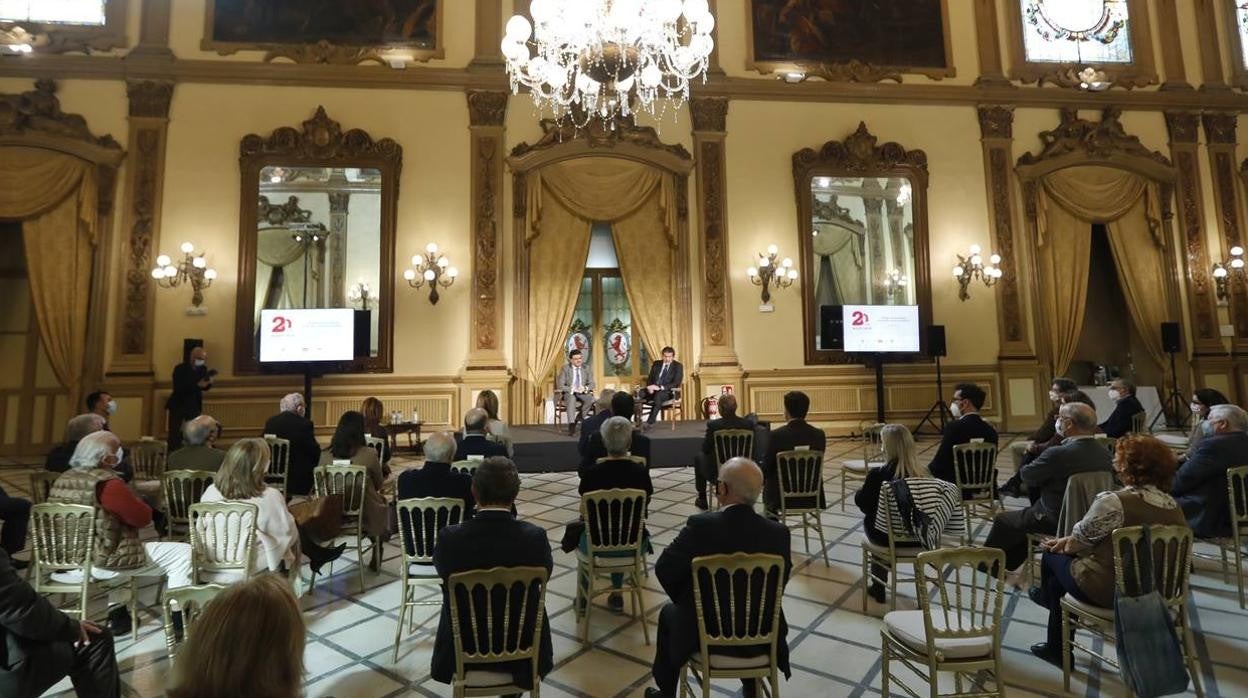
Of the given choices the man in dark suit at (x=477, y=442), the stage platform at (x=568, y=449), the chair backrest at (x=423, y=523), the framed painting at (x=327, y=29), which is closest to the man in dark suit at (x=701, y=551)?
the chair backrest at (x=423, y=523)

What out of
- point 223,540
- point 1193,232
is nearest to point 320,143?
point 223,540

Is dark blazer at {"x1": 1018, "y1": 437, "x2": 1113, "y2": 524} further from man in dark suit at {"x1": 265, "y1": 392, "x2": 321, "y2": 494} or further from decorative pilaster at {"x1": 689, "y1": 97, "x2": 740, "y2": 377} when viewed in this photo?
decorative pilaster at {"x1": 689, "y1": 97, "x2": 740, "y2": 377}

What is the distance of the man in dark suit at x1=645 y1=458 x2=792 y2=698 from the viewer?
213 centimetres

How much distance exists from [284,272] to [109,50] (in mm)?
3740

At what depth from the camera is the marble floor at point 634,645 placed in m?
2.50

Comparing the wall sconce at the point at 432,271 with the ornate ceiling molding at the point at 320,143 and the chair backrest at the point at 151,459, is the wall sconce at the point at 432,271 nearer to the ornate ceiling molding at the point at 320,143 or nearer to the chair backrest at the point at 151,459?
the ornate ceiling molding at the point at 320,143

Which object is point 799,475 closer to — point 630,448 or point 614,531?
point 630,448

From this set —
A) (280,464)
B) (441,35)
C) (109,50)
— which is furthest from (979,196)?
(109,50)

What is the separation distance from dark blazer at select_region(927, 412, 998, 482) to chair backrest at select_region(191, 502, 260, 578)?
4.07 m

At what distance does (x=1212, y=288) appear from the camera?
996 centimetres

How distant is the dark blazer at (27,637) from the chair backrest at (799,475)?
11.7 ft

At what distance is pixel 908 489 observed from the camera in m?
2.92

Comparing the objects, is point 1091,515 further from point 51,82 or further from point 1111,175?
point 51,82

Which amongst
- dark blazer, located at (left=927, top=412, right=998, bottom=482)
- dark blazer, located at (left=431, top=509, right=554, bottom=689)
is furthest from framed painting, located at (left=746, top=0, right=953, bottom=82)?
dark blazer, located at (left=431, top=509, right=554, bottom=689)
